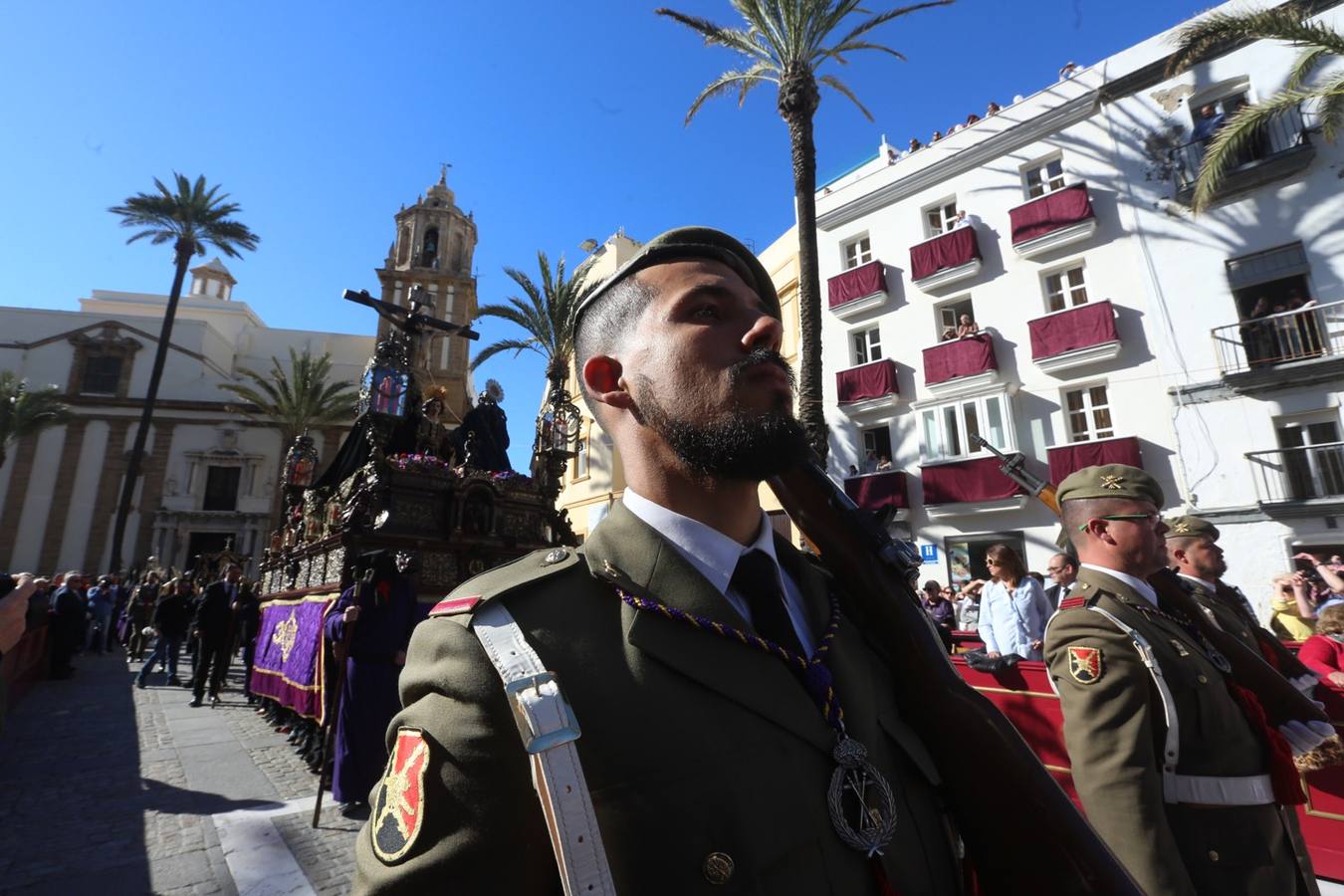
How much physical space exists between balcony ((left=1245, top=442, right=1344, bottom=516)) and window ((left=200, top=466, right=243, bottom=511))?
121 ft

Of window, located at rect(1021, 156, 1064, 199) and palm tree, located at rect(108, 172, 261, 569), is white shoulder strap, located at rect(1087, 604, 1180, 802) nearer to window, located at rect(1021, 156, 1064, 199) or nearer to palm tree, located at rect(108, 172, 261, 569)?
window, located at rect(1021, 156, 1064, 199)

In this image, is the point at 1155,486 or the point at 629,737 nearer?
the point at 629,737

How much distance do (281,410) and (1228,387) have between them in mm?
32022

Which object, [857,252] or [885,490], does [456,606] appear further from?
[857,252]

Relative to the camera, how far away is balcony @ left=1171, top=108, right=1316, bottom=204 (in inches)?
511

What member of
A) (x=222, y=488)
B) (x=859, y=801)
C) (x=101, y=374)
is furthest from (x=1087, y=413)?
(x=101, y=374)

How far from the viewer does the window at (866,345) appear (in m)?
19.0

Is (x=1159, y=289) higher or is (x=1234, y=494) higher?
(x=1159, y=289)

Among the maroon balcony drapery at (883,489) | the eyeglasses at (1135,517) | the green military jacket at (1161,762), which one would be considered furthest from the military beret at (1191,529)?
the maroon balcony drapery at (883,489)

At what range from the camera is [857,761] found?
109cm

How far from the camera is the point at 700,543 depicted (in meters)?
1.31

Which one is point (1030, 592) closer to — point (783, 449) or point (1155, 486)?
point (1155, 486)

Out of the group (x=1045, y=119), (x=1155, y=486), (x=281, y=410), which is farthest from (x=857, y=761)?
(x=281, y=410)

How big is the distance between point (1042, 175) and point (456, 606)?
20.2 m
